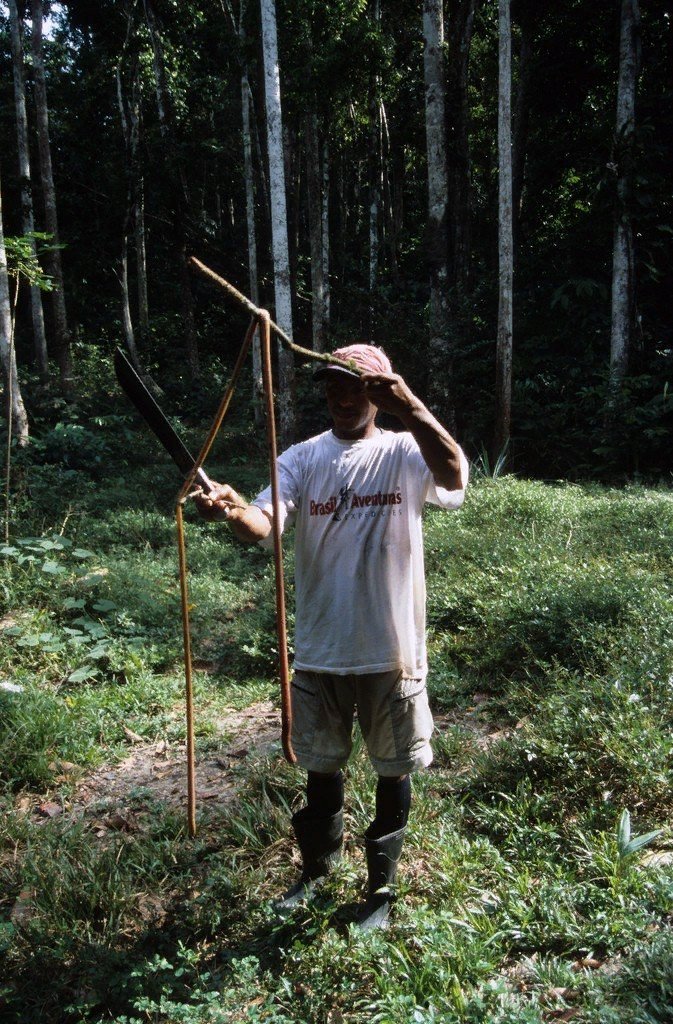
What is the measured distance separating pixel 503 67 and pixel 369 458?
33.6ft

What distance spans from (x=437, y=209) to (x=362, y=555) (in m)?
8.92

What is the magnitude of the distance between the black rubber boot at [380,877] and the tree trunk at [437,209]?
27.6 ft

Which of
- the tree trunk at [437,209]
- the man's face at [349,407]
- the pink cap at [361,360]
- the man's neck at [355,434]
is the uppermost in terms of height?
the tree trunk at [437,209]

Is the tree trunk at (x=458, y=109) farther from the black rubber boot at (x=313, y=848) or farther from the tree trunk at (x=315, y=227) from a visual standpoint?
the black rubber boot at (x=313, y=848)

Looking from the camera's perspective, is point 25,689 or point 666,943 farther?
point 25,689

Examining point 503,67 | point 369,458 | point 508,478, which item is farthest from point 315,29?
point 369,458

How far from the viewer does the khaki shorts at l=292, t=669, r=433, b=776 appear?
256 cm

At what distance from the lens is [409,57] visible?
18.9m

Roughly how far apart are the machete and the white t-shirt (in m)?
0.38

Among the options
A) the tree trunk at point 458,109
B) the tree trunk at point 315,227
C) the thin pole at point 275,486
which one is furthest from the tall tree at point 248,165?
the thin pole at point 275,486

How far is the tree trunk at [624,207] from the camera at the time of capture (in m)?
11.3

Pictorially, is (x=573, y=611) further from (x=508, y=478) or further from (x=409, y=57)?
(x=409, y=57)

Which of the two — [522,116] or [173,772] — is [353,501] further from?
[522,116]

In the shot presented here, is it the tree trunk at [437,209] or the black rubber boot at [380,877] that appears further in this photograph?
the tree trunk at [437,209]
